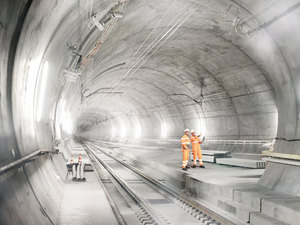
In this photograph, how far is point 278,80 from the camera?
8148 mm

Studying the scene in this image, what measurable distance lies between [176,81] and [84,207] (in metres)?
13.2

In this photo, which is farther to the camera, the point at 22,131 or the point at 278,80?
the point at 278,80

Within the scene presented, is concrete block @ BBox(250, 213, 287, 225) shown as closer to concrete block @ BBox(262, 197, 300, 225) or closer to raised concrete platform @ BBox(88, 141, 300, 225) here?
raised concrete platform @ BBox(88, 141, 300, 225)

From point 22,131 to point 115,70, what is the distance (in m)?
12.6

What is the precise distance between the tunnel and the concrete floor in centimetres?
8

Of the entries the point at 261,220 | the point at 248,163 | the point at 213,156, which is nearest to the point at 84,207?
the point at 261,220

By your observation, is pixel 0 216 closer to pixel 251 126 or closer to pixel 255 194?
pixel 255 194

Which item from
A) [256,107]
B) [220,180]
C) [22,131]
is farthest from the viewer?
[256,107]

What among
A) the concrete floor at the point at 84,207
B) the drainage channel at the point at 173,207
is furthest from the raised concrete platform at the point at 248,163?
the concrete floor at the point at 84,207

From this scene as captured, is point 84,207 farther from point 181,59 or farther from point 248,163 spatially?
point 181,59

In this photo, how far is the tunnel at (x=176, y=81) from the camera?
159 inches

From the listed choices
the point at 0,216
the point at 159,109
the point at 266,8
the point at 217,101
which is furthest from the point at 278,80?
the point at 159,109

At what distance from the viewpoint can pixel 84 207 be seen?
696 centimetres

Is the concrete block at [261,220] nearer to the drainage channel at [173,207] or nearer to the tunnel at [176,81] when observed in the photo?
the tunnel at [176,81]
